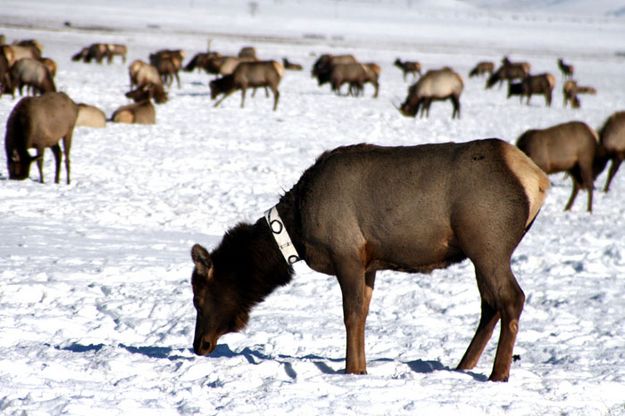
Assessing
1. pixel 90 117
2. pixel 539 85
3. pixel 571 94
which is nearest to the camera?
pixel 90 117

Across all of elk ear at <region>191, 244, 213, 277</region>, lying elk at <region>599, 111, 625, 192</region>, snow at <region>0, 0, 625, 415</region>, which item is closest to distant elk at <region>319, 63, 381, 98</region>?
snow at <region>0, 0, 625, 415</region>

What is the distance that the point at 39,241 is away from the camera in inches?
369

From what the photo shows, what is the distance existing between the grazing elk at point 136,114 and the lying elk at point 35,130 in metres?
6.59

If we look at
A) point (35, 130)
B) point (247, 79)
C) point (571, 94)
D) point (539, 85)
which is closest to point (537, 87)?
point (539, 85)

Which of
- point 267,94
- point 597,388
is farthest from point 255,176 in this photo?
point 267,94

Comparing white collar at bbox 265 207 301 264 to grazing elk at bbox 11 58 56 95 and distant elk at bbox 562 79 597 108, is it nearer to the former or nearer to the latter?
grazing elk at bbox 11 58 56 95

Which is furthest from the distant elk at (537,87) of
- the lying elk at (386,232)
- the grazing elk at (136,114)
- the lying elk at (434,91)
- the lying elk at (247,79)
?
the lying elk at (386,232)

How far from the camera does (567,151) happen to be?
1380cm

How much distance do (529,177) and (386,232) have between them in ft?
2.87

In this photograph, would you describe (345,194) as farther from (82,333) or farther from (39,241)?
(39,241)

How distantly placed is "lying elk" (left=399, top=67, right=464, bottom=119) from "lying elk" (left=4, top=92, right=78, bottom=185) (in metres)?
14.1

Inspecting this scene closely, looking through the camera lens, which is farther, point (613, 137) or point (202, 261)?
point (613, 137)

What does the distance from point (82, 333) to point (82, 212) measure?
15.3ft

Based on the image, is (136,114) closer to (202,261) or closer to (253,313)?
(253,313)
